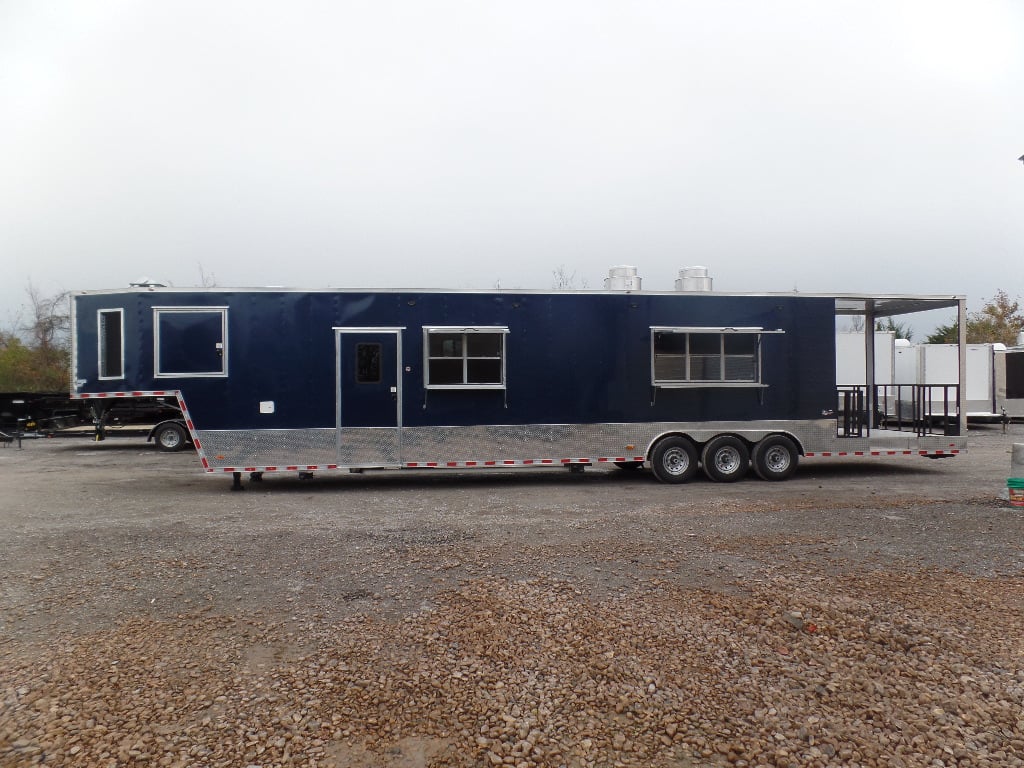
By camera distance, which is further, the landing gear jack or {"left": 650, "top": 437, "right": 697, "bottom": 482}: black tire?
{"left": 650, "top": 437, "right": 697, "bottom": 482}: black tire

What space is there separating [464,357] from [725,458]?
4.45 metres

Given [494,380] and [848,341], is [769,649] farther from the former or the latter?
[848,341]

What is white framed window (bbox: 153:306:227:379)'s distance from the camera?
9.45m

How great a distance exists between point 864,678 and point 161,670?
150 inches

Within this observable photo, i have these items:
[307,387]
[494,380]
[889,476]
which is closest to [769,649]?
[494,380]

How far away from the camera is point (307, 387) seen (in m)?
9.61

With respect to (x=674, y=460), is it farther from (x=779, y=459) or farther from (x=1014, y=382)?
(x=1014, y=382)

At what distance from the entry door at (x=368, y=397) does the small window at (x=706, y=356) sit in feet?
13.2

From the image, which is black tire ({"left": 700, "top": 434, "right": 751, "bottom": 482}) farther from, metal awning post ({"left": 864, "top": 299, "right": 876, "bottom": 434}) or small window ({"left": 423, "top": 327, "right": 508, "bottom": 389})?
small window ({"left": 423, "top": 327, "right": 508, "bottom": 389})

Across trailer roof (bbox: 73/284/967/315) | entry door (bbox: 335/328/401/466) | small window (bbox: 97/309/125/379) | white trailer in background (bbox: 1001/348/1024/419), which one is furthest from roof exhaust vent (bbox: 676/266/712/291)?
white trailer in background (bbox: 1001/348/1024/419)

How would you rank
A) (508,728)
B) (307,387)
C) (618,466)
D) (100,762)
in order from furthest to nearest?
1. (618,466)
2. (307,387)
3. (508,728)
4. (100,762)

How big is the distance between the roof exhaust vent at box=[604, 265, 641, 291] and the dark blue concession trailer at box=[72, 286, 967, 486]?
1.00ft

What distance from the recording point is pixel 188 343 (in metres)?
9.48

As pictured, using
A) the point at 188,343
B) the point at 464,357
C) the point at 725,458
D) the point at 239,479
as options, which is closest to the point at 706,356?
the point at 725,458
